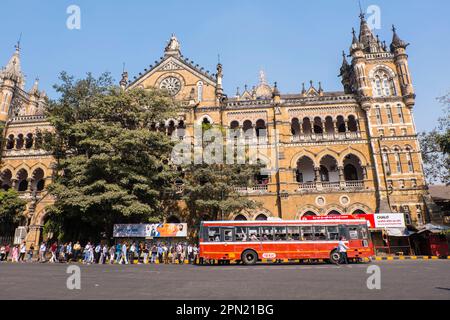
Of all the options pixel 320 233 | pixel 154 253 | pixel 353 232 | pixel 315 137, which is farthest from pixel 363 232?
pixel 154 253

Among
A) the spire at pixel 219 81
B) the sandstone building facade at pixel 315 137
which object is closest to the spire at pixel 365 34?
the sandstone building facade at pixel 315 137

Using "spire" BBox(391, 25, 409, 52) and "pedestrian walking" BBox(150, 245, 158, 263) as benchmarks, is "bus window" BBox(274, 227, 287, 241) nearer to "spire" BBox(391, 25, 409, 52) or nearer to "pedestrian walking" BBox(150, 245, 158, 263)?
"pedestrian walking" BBox(150, 245, 158, 263)

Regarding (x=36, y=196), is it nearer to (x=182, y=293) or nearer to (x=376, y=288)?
(x=182, y=293)

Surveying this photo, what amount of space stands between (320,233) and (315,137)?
45.3 feet

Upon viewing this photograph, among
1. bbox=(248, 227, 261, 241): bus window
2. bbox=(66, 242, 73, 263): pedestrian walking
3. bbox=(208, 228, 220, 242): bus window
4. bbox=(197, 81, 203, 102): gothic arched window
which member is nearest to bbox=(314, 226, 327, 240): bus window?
bbox=(248, 227, 261, 241): bus window

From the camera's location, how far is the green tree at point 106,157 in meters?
23.0

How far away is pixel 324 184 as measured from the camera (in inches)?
1148

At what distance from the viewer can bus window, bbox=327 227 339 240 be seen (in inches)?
745

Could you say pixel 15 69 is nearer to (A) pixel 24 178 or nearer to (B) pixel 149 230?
(A) pixel 24 178

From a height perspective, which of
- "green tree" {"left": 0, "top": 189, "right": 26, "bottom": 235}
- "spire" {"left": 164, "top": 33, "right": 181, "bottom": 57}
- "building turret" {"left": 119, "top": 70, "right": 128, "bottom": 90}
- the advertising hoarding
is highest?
"spire" {"left": 164, "top": 33, "right": 181, "bottom": 57}

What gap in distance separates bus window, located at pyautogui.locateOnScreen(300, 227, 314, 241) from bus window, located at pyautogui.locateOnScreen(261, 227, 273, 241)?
1.92 metres

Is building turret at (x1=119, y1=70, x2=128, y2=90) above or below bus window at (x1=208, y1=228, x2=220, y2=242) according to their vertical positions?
above

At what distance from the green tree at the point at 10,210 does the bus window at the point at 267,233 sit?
26081 millimetres
